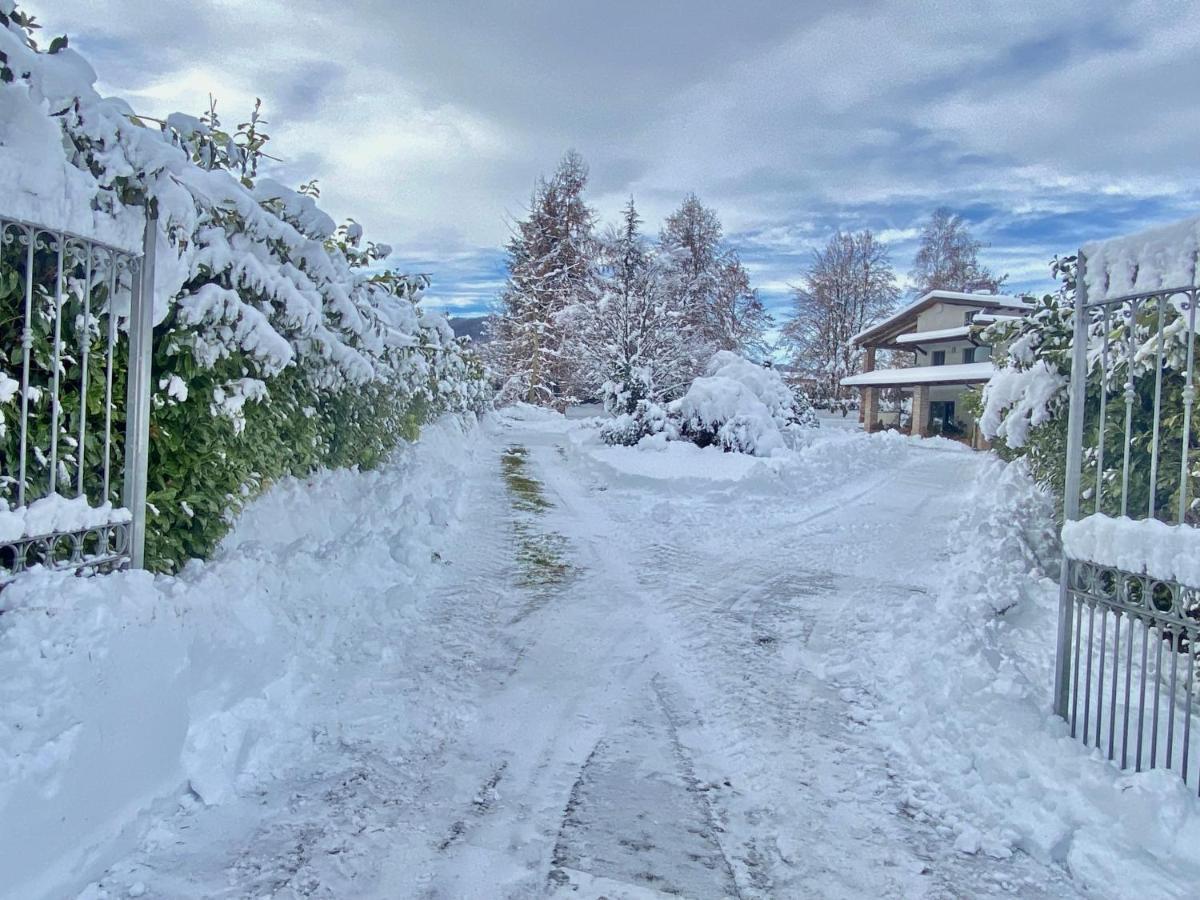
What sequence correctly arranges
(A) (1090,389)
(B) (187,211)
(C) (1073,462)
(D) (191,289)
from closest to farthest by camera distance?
(B) (187,211) → (C) (1073,462) → (D) (191,289) → (A) (1090,389)

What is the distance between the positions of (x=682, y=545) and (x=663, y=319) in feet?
58.5

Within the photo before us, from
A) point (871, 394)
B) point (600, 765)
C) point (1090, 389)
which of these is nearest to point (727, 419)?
point (1090, 389)

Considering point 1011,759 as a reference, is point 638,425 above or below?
above

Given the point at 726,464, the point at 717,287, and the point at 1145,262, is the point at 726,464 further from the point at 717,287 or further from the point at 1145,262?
the point at 717,287

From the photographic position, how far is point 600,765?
3.60m

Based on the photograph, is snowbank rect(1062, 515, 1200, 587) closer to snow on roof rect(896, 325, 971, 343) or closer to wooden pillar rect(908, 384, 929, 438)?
snow on roof rect(896, 325, 971, 343)

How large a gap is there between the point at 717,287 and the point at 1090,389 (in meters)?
30.0

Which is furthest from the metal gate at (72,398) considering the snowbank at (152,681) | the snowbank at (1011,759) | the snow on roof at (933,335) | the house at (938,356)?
the snow on roof at (933,335)

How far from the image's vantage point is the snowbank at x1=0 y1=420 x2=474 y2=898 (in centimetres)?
259

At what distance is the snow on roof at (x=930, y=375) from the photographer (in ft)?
83.8

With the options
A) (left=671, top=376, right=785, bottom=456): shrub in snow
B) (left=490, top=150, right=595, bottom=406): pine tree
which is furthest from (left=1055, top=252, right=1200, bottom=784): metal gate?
(left=490, top=150, right=595, bottom=406): pine tree

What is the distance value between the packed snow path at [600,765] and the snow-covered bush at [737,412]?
309 inches

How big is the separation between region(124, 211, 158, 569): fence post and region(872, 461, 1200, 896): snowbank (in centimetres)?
409

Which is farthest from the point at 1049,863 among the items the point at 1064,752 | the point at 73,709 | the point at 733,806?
the point at 73,709
